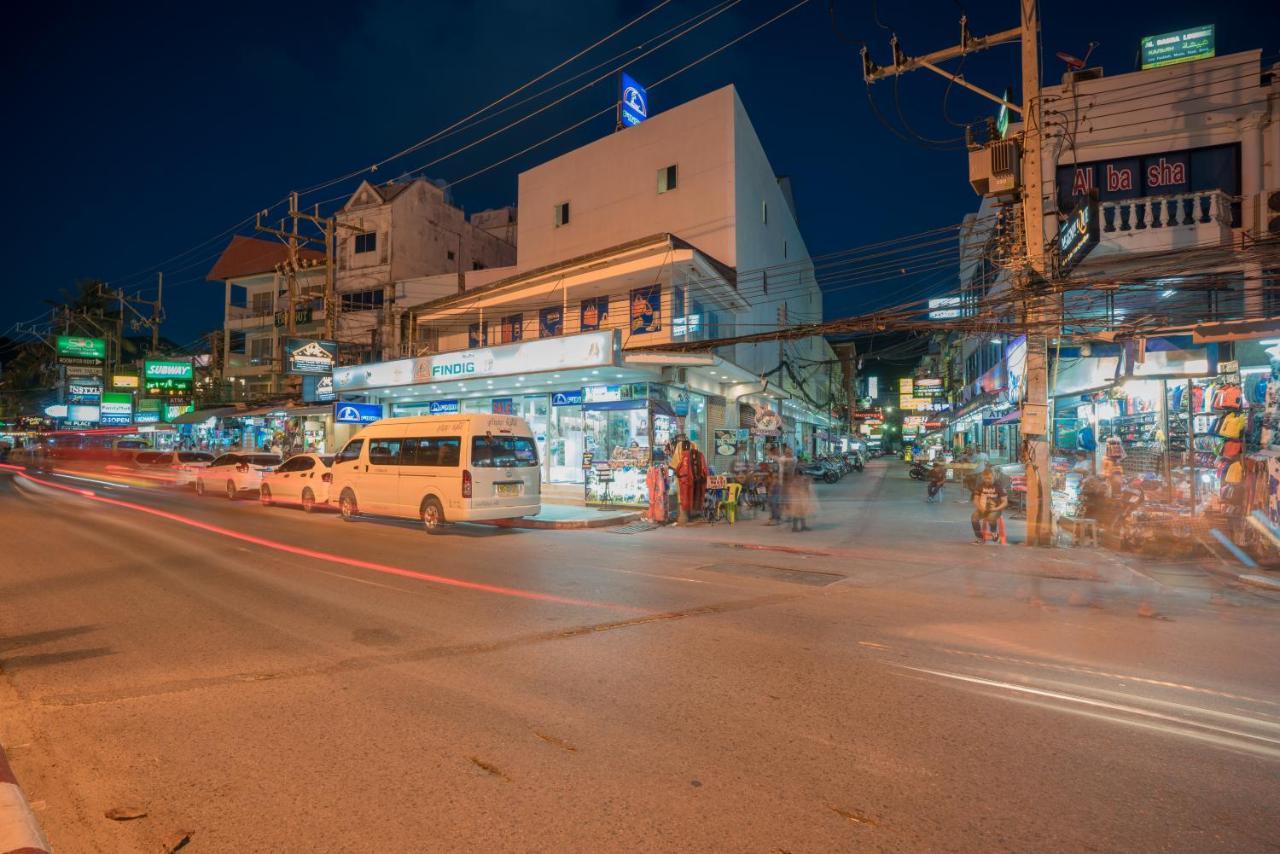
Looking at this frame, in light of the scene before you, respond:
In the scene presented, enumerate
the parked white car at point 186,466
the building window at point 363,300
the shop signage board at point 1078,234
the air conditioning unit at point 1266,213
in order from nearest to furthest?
the shop signage board at point 1078,234 → the air conditioning unit at point 1266,213 → the parked white car at point 186,466 → the building window at point 363,300

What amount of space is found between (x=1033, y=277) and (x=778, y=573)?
7433mm

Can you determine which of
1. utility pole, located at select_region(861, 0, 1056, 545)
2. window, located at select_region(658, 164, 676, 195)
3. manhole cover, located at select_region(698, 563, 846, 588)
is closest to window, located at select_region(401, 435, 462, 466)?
manhole cover, located at select_region(698, 563, 846, 588)

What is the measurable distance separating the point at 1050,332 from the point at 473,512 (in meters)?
12.0

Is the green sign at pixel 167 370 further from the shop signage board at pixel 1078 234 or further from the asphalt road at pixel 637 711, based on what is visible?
the shop signage board at pixel 1078 234

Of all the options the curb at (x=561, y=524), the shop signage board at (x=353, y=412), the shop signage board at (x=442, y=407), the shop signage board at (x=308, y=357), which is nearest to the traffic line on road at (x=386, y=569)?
the curb at (x=561, y=524)

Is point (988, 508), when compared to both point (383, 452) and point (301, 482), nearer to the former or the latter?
point (383, 452)

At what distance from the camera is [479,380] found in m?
22.0

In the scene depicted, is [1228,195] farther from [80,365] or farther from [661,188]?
[80,365]

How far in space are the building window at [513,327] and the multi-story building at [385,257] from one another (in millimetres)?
7767

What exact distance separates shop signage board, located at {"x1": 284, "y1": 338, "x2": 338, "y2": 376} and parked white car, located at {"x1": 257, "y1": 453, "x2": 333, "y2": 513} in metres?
8.42

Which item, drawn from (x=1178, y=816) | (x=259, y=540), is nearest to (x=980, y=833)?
(x=1178, y=816)

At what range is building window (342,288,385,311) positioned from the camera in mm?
36219

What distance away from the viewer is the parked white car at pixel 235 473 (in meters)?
21.3

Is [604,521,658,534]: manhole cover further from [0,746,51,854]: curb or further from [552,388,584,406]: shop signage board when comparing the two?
[0,746,51,854]: curb
